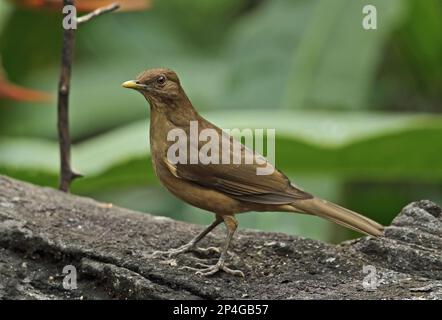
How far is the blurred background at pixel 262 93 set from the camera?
5984 millimetres

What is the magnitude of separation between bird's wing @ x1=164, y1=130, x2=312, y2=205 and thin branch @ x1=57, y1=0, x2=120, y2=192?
2.97 feet

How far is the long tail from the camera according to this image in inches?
179

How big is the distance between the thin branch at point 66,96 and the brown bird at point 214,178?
0.65 m

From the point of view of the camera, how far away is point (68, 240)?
4551mm

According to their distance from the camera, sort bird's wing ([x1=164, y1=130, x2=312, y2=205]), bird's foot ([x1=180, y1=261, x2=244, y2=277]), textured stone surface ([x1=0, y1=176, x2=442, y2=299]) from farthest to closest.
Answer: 1. bird's wing ([x1=164, y1=130, x2=312, y2=205])
2. bird's foot ([x1=180, y1=261, x2=244, y2=277])
3. textured stone surface ([x1=0, y1=176, x2=442, y2=299])

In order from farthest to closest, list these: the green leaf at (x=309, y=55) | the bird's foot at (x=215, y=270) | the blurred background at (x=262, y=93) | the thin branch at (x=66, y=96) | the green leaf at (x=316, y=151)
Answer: the green leaf at (x=309, y=55)
the blurred background at (x=262, y=93)
the green leaf at (x=316, y=151)
the thin branch at (x=66, y=96)
the bird's foot at (x=215, y=270)

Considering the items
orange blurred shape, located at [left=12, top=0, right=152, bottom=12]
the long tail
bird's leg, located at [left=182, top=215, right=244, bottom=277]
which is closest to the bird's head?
bird's leg, located at [left=182, top=215, right=244, bottom=277]

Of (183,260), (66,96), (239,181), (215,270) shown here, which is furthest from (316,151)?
(215,270)

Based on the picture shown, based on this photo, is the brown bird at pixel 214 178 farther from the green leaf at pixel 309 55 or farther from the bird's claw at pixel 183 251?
the green leaf at pixel 309 55

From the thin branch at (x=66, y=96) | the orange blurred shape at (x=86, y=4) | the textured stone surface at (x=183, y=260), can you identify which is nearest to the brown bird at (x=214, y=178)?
the textured stone surface at (x=183, y=260)

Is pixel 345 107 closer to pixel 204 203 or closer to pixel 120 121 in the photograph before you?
pixel 120 121

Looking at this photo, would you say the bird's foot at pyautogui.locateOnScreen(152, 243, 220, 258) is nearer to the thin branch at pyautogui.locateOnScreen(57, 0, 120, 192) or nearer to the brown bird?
the brown bird

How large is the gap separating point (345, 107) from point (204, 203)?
9.18 feet

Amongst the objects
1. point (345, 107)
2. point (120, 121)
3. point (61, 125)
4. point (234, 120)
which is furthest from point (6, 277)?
point (120, 121)
